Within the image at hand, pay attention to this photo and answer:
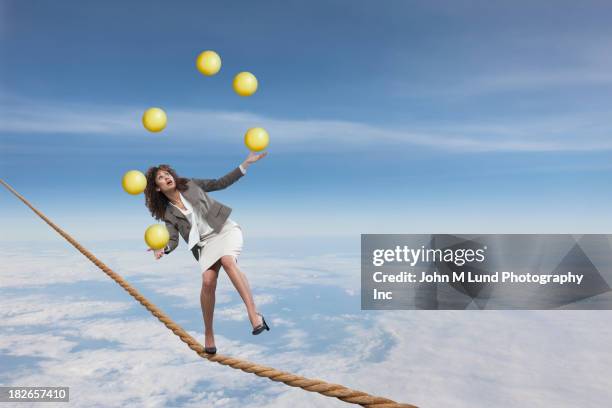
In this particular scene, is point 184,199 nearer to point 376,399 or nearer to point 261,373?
point 261,373

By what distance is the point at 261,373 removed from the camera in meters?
5.13

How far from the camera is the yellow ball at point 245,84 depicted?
5.00 metres

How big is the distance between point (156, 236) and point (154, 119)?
3.69ft

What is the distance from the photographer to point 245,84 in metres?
5.00

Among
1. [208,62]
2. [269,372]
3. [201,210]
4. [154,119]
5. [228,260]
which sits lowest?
[269,372]

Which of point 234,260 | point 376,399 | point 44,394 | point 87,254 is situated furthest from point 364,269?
point 376,399

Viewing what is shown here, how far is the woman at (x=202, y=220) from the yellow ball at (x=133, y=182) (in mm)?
510

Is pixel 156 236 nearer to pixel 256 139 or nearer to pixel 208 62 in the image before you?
pixel 256 139

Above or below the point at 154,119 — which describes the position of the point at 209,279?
below

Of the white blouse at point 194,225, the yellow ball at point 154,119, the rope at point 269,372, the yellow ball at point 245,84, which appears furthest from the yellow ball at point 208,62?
the rope at point 269,372

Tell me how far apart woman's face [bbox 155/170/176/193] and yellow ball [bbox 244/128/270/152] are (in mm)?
984

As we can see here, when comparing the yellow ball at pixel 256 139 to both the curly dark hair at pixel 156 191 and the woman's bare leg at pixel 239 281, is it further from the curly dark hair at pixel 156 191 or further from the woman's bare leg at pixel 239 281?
the woman's bare leg at pixel 239 281

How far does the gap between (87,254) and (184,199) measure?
10.4 ft

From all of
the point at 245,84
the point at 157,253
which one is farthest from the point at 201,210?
the point at 245,84
